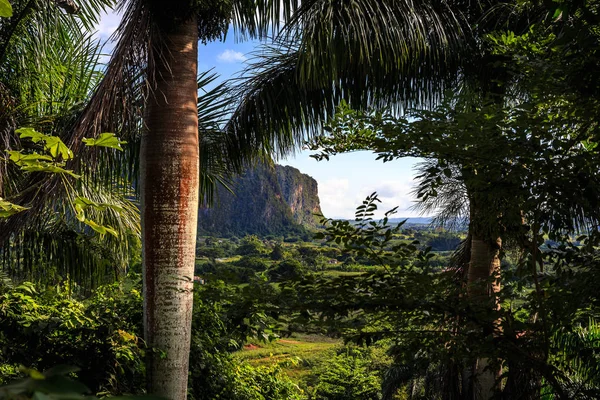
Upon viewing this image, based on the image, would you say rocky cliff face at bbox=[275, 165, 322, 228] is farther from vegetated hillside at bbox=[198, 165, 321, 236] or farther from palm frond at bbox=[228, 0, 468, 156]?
palm frond at bbox=[228, 0, 468, 156]

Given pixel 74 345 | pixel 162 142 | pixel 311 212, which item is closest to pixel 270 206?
pixel 74 345

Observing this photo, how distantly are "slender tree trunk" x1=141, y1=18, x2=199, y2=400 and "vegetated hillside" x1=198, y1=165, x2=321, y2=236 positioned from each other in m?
Answer: 74.0

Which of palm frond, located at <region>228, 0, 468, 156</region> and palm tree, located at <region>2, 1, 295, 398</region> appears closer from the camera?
palm tree, located at <region>2, 1, 295, 398</region>

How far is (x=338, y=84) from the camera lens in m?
6.00

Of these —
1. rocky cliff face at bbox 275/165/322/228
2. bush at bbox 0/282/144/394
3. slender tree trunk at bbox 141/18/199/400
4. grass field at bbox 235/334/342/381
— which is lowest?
grass field at bbox 235/334/342/381

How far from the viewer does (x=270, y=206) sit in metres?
102

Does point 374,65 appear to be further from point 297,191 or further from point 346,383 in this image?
point 297,191

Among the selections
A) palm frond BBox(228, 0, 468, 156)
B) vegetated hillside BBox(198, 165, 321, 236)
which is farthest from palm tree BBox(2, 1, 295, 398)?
vegetated hillside BBox(198, 165, 321, 236)

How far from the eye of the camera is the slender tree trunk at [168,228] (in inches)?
129

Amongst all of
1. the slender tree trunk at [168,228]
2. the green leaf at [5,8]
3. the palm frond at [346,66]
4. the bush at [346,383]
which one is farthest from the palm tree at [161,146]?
the bush at [346,383]

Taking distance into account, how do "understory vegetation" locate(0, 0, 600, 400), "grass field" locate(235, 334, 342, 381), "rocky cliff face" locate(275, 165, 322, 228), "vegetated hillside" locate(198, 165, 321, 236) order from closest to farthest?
"understory vegetation" locate(0, 0, 600, 400), "grass field" locate(235, 334, 342, 381), "vegetated hillside" locate(198, 165, 321, 236), "rocky cliff face" locate(275, 165, 322, 228)

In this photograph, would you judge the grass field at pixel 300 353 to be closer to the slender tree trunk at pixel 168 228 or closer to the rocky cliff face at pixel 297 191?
the slender tree trunk at pixel 168 228

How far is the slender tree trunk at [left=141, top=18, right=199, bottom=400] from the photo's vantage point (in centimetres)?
329

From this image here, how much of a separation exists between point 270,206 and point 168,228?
98961 millimetres
